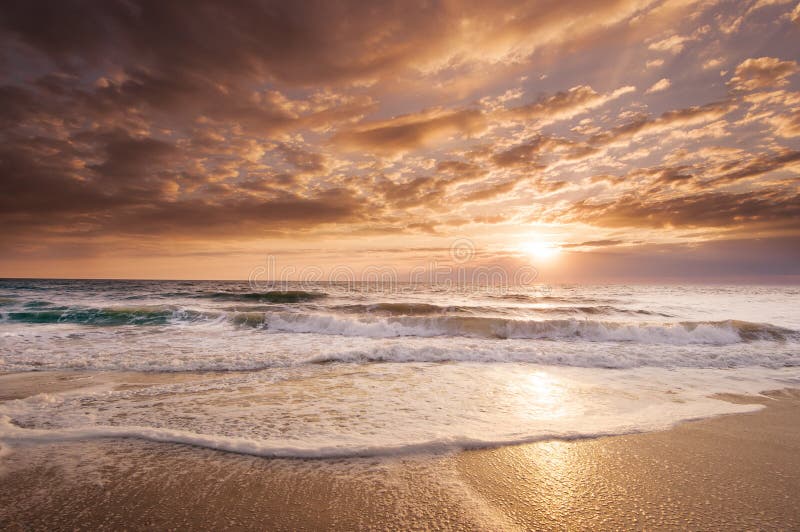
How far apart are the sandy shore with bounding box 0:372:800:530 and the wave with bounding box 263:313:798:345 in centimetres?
1048

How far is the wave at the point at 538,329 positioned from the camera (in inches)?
530

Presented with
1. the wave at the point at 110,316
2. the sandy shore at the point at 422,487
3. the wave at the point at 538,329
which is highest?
the wave at the point at 110,316

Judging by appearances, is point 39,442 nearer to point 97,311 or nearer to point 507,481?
point 507,481

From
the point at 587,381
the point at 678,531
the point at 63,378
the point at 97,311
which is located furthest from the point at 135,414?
the point at 97,311

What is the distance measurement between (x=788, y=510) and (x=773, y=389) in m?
5.65

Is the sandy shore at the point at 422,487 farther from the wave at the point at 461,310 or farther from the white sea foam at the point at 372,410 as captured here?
the wave at the point at 461,310

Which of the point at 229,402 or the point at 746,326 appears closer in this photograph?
the point at 229,402

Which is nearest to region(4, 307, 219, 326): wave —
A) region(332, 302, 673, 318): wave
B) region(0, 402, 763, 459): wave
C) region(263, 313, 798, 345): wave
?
region(263, 313, 798, 345): wave

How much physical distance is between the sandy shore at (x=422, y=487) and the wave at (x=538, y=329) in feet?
34.4

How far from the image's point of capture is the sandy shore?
2697 millimetres

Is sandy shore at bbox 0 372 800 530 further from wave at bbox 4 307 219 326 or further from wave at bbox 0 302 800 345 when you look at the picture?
wave at bbox 4 307 219 326

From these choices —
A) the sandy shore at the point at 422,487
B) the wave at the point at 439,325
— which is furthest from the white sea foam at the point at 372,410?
the wave at the point at 439,325

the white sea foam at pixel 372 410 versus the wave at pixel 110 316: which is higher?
the wave at pixel 110 316

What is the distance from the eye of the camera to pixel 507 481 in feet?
10.8
